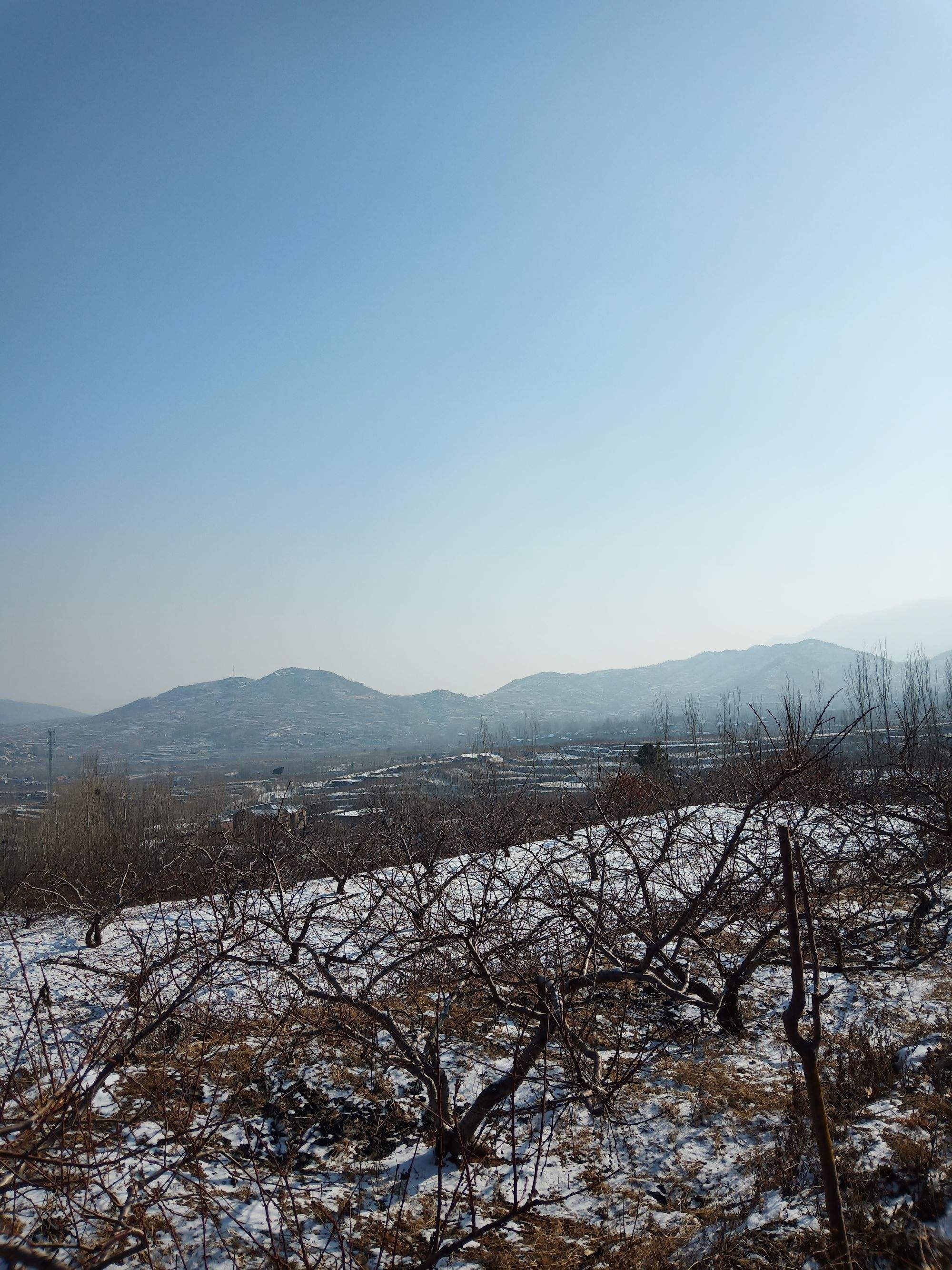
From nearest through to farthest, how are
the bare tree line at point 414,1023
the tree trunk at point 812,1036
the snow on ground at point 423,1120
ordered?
the tree trunk at point 812,1036
the bare tree line at point 414,1023
the snow on ground at point 423,1120

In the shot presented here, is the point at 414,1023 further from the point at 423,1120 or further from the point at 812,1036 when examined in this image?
the point at 812,1036

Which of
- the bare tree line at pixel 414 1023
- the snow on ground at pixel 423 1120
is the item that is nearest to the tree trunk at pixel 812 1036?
the bare tree line at pixel 414 1023

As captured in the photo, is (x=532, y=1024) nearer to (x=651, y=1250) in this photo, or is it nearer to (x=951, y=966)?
(x=651, y=1250)

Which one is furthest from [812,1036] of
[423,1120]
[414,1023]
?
[414,1023]

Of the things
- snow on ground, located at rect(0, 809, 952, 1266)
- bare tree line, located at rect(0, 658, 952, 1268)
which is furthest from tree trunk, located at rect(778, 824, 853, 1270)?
snow on ground, located at rect(0, 809, 952, 1266)

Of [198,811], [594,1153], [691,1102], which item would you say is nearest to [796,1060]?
[691,1102]

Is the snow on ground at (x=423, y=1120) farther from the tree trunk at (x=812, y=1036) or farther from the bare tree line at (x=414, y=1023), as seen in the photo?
the tree trunk at (x=812, y=1036)

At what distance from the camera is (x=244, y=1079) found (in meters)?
5.16

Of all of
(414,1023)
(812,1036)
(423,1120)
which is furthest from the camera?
(414,1023)

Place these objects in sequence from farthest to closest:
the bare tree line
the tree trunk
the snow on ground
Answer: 1. the snow on ground
2. the bare tree line
3. the tree trunk

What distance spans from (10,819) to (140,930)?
43294 mm

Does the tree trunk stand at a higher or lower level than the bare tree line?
higher

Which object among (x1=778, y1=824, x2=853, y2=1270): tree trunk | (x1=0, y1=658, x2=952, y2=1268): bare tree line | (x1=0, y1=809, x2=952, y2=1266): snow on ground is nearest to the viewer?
(x1=778, y1=824, x2=853, y2=1270): tree trunk

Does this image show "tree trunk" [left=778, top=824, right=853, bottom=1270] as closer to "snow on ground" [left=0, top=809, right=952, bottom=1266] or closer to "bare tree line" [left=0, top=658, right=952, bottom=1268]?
"bare tree line" [left=0, top=658, right=952, bottom=1268]
